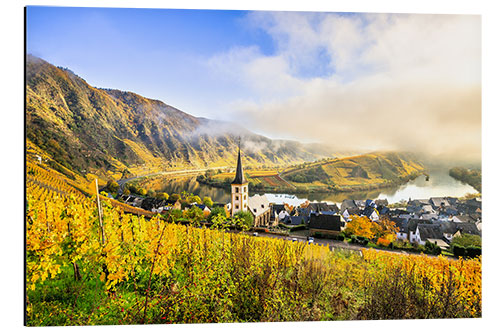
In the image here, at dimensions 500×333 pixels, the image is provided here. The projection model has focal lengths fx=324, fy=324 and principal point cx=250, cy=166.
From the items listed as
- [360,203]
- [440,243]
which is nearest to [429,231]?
[440,243]

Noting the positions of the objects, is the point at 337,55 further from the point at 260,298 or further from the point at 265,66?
the point at 260,298

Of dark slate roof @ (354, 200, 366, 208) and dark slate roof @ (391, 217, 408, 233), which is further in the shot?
dark slate roof @ (354, 200, 366, 208)

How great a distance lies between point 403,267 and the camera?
4.39m

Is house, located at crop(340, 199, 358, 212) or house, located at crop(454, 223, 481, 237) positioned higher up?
house, located at crop(340, 199, 358, 212)

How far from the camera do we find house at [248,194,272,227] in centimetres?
456

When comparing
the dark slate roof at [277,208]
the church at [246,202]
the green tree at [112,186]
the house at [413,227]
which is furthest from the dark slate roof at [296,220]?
the green tree at [112,186]

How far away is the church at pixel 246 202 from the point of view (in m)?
4.57

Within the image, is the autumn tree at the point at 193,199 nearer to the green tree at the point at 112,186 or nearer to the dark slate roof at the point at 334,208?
the green tree at the point at 112,186

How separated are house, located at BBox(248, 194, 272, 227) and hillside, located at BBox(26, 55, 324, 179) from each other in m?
0.51

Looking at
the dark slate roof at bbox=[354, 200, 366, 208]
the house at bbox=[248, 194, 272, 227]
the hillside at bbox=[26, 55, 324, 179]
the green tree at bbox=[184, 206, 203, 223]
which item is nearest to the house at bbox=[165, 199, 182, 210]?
the green tree at bbox=[184, 206, 203, 223]

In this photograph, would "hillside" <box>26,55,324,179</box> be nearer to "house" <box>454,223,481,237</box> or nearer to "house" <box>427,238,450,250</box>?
"house" <box>427,238,450,250</box>

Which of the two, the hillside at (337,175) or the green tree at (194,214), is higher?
the hillside at (337,175)

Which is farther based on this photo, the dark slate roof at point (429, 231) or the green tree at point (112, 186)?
the dark slate roof at point (429, 231)
